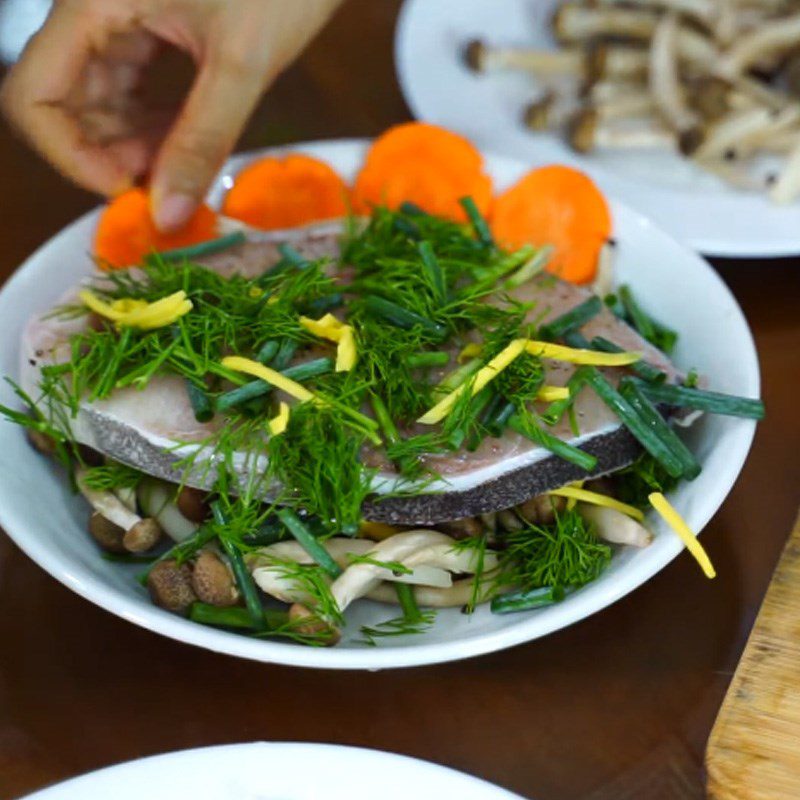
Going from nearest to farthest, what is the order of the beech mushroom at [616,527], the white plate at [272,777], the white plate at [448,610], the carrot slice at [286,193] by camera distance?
the white plate at [272,777] < the white plate at [448,610] < the beech mushroom at [616,527] < the carrot slice at [286,193]

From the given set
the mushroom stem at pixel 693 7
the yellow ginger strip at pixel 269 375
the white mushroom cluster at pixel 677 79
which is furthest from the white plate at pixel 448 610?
the mushroom stem at pixel 693 7

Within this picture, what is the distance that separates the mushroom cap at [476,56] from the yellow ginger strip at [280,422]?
1109mm

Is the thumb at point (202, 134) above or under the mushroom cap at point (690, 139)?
above

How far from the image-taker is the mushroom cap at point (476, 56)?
6.53 feet

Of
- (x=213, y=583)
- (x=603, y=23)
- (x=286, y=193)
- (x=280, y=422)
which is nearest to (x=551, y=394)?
(x=280, y=422)

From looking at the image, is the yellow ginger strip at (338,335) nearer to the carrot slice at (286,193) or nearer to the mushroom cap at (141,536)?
the mushroom cap at (141,536)

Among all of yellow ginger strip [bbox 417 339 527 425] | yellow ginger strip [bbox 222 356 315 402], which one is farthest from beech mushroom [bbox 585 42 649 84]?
yellow ginger strip [bbox 222 356 315 402]

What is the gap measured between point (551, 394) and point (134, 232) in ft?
2.25

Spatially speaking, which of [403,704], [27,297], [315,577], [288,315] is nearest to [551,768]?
[403,704]

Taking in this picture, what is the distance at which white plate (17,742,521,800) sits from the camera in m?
0.86

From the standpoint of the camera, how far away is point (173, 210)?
144 centimetres

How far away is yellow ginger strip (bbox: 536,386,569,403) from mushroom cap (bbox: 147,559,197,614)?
0.42 metres

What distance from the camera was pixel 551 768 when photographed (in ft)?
3.56

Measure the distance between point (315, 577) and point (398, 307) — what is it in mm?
326
